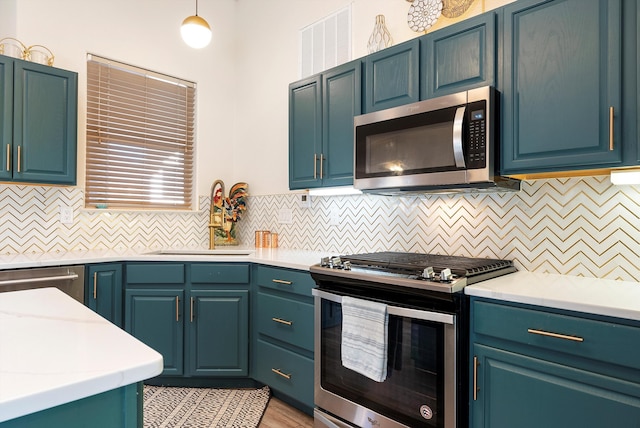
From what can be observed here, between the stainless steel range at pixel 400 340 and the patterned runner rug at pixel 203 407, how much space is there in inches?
20.7

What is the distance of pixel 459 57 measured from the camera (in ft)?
6.37

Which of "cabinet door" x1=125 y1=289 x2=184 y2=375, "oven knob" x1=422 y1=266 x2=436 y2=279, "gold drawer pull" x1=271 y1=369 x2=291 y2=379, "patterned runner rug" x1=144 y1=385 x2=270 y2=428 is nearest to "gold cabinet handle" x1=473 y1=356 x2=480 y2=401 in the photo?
"oven knob" x1=422 y1=266 x2=436 y2=279

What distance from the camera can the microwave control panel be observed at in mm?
1778

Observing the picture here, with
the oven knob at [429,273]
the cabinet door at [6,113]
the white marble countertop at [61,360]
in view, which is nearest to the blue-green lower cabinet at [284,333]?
the oven knob at [429,273]

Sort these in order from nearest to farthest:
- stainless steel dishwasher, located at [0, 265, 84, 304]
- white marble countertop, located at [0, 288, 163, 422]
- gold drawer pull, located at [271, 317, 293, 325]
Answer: white marble countertop, located at [0, 288, 163, 422]
stainless steel dishwasher, located at [0, 265, 84, 304]
gold drawer pull, located at [271, 317, 293, 325]

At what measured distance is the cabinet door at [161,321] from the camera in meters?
2.69

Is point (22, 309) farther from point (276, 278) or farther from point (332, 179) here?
point (332, 179)

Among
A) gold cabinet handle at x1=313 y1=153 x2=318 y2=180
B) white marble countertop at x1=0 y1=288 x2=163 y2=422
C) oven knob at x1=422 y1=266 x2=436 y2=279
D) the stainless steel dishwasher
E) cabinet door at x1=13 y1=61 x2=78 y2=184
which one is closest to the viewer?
white marble countertop at x1=0 y1=288 x2=163 y2=422

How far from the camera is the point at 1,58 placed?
2.44 metres

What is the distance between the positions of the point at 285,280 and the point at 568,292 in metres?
1.50

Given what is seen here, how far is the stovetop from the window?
202 centimetres

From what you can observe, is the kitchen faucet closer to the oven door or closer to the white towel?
the oven door

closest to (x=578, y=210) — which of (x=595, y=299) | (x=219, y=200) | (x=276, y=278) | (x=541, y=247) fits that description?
(x=541, y=247)

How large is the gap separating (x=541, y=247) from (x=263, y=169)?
240 cm
